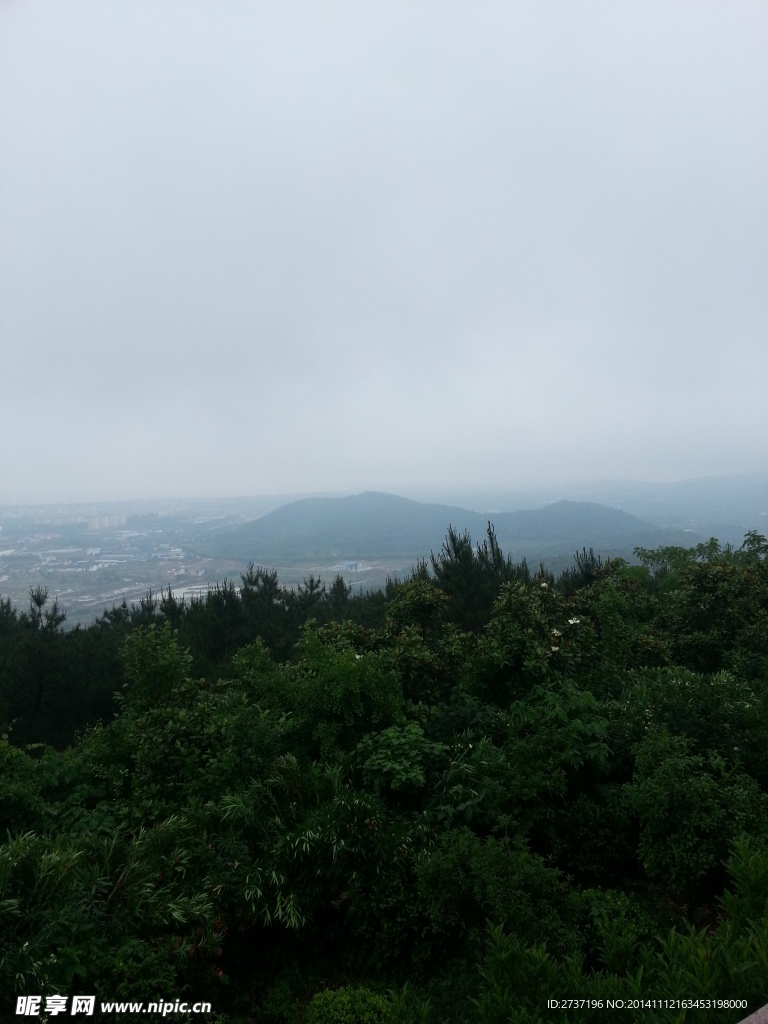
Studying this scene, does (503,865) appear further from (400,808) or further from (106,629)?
(106,629)

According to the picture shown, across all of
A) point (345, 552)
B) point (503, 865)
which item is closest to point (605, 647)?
point (503, 865)

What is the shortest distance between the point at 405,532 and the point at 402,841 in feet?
455

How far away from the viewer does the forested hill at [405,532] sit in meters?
108

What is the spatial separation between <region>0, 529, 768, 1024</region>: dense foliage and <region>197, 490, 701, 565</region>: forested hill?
8460cm

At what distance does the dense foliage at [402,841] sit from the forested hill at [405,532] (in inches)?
3331

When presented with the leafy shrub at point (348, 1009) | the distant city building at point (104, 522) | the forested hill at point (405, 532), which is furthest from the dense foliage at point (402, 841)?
the distant city building at point (104, 522)

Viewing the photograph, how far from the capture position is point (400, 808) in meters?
4.68

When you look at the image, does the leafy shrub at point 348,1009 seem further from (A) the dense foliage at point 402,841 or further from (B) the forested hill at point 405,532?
(B) the forested hill at point 405,532

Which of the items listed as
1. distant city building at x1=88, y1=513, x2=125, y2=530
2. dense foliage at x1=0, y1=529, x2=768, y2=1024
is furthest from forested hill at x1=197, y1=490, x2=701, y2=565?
dense foliage at x1=0, y1=529, x2=768, y2=1024

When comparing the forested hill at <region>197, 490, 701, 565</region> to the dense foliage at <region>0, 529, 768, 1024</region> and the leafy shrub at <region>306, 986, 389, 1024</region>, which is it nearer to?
the dense foliage at <region>0, 529, 768, 1024</region>

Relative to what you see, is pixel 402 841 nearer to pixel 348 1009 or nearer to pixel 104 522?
pixel 348 1009

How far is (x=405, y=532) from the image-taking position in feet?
468

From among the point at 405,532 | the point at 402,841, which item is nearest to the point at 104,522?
the point at 405,532

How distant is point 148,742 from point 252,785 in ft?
4.30
